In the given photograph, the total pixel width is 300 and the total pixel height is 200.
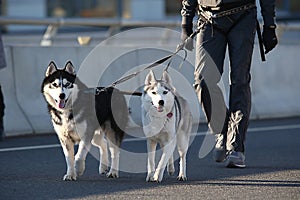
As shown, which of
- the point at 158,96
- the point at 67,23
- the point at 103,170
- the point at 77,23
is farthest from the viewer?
the point at 77,23

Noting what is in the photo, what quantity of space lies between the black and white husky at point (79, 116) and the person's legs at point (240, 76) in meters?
1.18

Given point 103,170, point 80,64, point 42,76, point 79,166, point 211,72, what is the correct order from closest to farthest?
point 79,166, point 103,170, point 211,72, point 42,76, point 80,64

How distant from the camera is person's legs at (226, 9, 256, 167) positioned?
922 centimetres

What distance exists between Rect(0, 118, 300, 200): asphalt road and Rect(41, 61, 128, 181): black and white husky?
0.79 ft

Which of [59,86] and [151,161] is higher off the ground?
[59,86]

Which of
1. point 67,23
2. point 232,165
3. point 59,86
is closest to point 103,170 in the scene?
point 59,86

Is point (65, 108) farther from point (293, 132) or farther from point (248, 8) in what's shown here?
point (293, 132)

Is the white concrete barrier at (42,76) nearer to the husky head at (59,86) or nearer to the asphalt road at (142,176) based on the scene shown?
the asphalt road at (142,176)

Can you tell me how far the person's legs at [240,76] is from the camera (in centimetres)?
922

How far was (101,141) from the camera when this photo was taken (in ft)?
29.7

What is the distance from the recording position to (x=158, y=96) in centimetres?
830

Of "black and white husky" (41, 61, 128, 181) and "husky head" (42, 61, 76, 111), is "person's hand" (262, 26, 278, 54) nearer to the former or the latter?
"black and white husky" (41, 61, 128, 181)

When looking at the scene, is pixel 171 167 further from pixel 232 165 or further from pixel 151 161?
pixel 232 165

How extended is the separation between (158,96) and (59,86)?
0.93 m
